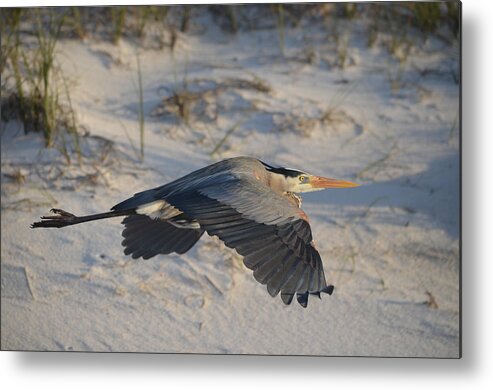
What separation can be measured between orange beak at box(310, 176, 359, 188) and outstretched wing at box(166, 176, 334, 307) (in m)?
0.41

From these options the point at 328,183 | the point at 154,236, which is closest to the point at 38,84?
the point at 154,236

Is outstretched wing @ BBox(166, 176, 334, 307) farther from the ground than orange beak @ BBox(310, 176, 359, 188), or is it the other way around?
outstretched wing @ BBox(166, 176, 334, 307)

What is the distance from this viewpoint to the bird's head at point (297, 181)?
251cm

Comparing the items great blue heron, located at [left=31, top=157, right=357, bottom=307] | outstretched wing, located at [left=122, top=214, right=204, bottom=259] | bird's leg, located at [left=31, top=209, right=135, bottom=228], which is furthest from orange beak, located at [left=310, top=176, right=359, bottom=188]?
bird's leg, located at [left=31, top=209, right=135, bottom=228]

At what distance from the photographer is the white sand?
2.53m

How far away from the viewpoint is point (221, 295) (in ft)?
8.54

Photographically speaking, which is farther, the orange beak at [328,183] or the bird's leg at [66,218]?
the orange beak at [328,183]

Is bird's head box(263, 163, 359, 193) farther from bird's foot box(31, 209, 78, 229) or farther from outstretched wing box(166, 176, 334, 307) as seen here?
bird's foot box(31, 209, 78, 229)

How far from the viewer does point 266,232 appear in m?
2.04

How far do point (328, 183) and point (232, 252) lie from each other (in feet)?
1.13

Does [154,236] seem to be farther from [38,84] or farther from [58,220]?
[38,84]

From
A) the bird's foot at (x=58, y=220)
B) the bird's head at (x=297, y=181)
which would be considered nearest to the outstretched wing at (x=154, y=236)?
the bird's foot at (x=58, y=220)

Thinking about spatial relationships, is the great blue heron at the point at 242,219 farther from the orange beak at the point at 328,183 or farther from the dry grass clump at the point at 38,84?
the dry grass clump at the point at 38,84

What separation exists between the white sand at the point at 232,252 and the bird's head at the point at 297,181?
0.12 metres
